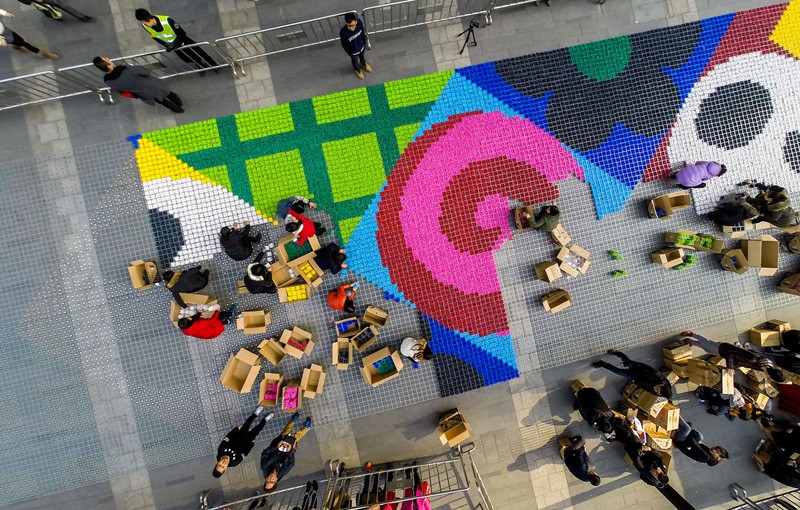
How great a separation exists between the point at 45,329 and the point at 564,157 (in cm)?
909

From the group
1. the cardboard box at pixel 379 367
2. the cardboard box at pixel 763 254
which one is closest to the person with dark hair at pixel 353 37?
the cardboard box at pixel 379 367

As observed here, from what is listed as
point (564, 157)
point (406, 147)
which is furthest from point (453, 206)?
point (564, 157)

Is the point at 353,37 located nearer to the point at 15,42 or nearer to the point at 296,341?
the point at 296,341

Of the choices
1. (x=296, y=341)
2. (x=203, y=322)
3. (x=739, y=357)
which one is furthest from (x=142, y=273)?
(x=739, y=357)

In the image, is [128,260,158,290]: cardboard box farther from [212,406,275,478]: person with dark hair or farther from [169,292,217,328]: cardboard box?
[212,406,275,478]: person with dark hair

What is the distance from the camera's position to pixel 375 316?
22.0ft

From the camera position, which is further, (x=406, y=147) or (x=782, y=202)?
(x=406, y=147)

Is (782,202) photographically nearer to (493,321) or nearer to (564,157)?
(564,157)

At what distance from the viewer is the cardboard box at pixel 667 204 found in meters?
6.62

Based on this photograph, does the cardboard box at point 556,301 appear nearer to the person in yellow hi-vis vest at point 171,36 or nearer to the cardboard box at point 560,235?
the cardboard box at point 560,235

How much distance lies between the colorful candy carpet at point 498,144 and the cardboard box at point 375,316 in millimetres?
345

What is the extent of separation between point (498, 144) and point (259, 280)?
453cm

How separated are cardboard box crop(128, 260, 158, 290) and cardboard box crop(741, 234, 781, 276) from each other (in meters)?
9.78

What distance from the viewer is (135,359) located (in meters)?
6.64
